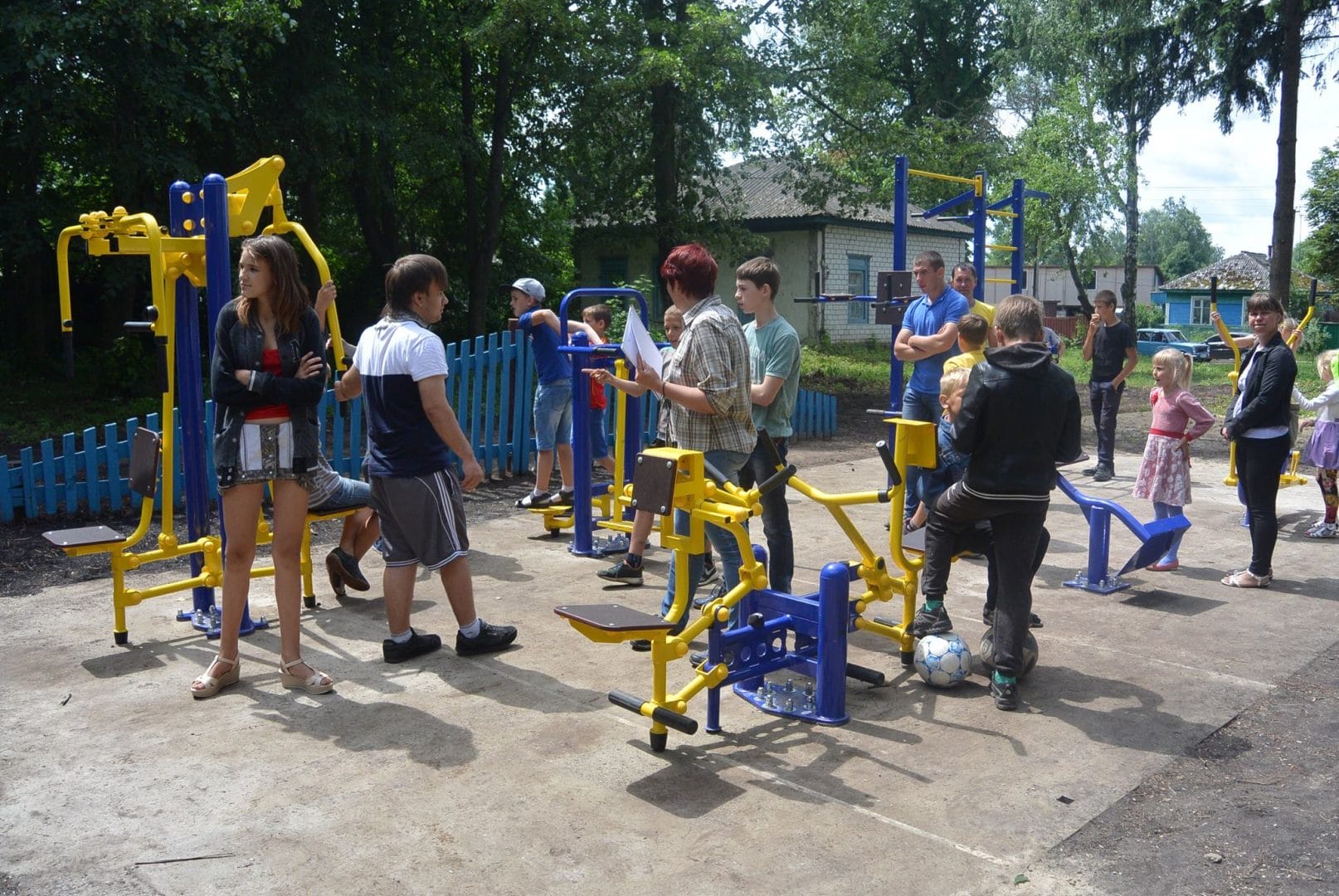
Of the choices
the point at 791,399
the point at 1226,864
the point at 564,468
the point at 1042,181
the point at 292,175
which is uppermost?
the point at 1042,181

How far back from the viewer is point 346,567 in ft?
18.9

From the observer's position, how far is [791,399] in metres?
5.07

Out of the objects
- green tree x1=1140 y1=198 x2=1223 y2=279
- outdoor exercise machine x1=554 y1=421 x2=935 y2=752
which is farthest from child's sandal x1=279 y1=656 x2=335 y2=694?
green tree x1=1140 y1=198 x2=1223 y2=279

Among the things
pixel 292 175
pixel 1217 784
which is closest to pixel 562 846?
pixel 1217 784

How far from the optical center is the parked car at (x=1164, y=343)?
3569 cm

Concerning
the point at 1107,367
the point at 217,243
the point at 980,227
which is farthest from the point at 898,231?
the point at 217,243

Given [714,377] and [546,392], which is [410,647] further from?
[546,392]

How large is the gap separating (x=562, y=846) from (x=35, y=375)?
1719cm

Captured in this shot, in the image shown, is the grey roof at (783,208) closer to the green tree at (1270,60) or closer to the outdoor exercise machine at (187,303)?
the green tree at (1270,60)

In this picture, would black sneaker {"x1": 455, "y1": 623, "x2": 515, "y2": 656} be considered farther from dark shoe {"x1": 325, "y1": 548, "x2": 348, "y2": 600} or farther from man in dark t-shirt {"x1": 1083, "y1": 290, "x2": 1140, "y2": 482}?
man in dark t-shirt {"x1": 1083, "y1": 290, "x2": 1140, "y2": 482}

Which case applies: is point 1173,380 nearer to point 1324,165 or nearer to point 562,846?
point 562,846

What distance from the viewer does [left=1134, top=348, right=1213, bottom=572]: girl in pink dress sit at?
261 inches

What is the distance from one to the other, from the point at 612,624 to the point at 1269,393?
14.9 ft

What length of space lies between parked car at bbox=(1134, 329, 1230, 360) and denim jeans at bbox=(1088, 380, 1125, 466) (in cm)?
2679
